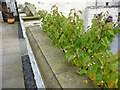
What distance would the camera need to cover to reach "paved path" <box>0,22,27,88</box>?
2.73 meters

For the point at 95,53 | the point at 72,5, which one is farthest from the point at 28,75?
the point at 72,5

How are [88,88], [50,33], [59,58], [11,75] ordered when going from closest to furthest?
[88,88] < [59,58] < [50,33] < [11,75]

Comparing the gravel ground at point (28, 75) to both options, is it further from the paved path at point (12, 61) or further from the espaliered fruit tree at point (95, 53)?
the espaliered fruit tree at point (95, 53)

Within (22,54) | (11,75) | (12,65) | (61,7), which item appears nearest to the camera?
(11,75)

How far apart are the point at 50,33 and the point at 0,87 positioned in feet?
5.70

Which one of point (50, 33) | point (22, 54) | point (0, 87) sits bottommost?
point (0, 87)

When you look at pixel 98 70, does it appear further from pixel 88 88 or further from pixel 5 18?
pixel 5 18

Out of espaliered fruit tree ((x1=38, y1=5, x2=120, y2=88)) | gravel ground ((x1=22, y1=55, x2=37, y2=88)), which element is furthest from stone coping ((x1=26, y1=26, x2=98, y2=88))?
gravel ground ((x1=22, y1=55, x2=37, y2=88))

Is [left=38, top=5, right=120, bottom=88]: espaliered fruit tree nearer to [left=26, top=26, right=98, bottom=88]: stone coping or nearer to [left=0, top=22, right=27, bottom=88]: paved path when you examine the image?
[left=26, top=26, right=98, bottom=88]: stone coping

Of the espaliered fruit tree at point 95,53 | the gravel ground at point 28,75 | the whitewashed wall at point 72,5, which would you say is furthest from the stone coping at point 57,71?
the whitewashed wall at point 72,5

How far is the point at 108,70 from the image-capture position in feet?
3.09

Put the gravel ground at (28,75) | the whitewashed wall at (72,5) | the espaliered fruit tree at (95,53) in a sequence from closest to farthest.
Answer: the espaliered fruit tree at (95,53) → the gravel ground at (28,75) → the whitewashed wall at (72,5)

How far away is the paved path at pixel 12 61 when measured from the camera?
273cm

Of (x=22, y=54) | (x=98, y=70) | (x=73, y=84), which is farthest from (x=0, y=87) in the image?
(x=98, y=70)
